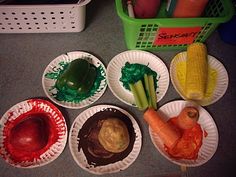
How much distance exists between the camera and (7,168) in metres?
0.58

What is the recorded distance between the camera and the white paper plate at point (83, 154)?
583 mm

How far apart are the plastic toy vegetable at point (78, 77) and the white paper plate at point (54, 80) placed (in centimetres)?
2

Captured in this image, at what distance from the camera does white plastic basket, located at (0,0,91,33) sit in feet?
1.98

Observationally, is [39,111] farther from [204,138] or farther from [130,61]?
[204,138]

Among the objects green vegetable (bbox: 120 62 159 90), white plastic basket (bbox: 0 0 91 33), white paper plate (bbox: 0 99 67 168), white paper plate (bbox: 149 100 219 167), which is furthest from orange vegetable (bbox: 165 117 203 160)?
white plastic basket (bbox: 0 0 91 33)

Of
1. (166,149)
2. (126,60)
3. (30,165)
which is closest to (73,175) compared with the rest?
(30,165)

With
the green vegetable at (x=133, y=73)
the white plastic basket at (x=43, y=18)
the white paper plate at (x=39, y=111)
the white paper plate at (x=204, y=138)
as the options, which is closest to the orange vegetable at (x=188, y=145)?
the white paper plate at (x=204, y=138)

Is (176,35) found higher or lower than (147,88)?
higher

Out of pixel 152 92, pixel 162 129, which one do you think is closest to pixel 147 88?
pixel 152 92

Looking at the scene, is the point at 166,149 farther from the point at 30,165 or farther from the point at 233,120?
the point at 30,165

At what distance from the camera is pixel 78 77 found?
62cm

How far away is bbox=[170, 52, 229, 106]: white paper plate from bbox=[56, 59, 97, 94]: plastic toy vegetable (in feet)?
0.71

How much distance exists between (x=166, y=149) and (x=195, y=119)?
10 centimetres

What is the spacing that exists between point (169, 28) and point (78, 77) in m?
0.25
